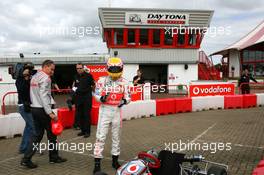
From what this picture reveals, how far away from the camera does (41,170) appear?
5336 millimetres

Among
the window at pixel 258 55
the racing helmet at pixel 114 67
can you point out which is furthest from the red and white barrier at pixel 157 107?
the window at pixel 258 55

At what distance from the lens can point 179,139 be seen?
7.58 metres

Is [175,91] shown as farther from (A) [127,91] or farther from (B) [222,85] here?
(A) [127,91]

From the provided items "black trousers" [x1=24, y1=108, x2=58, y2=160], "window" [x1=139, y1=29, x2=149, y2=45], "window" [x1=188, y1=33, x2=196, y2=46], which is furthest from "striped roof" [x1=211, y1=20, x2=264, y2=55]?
"black trousers" [x1=24, y1=108, x2=58, y2=160]

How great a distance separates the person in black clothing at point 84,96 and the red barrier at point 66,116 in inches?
37.5

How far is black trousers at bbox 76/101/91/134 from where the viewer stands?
316 inches

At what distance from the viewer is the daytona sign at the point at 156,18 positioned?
23906 millimetres

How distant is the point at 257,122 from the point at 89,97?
17.5ft

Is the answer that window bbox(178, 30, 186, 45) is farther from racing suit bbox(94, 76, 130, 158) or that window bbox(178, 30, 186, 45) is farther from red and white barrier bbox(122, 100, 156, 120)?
racing suit bbox(94, 76, 130, 158)

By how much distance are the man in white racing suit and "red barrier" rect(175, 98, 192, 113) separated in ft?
24.0

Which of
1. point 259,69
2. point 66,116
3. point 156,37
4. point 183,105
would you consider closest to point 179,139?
point 66,116

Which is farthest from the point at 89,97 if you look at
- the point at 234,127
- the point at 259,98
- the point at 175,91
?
the point at 175,91

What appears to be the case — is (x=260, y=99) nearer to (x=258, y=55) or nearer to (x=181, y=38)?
(x=181, y=38)

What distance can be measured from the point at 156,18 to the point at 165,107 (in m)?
13.4
